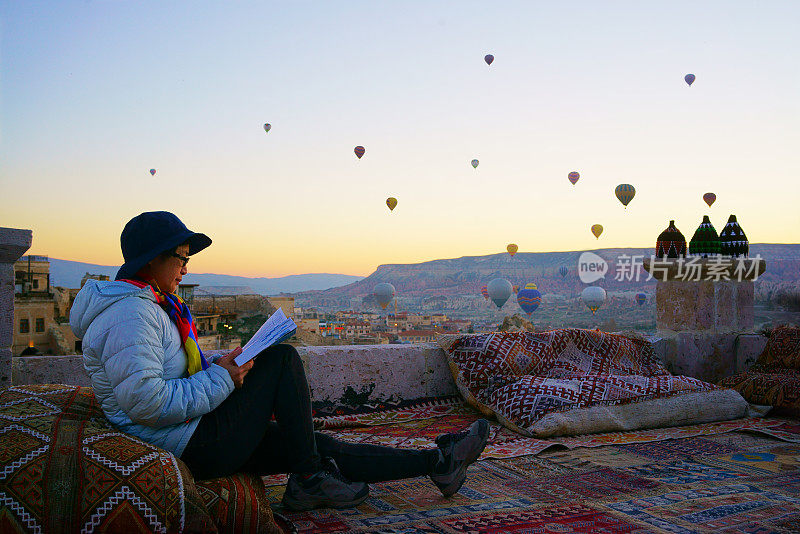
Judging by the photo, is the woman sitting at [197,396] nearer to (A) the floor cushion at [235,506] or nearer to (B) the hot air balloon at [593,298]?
(A) the floor cushion at [235,506]

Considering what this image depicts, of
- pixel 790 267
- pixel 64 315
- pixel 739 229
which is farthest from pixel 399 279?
pixel 739 229

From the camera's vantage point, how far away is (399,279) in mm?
59656

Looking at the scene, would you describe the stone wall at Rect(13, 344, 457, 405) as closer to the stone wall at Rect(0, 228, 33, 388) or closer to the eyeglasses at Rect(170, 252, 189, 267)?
the stone wall at Rect(0, 228, 33, 388)

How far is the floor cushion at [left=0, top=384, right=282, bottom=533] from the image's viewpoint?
1.83 m

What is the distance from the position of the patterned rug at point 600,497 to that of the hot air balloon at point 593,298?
112 feet

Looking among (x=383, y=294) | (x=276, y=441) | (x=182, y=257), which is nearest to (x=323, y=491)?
(x=276, y=441)

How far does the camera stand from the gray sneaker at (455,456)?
2.48m

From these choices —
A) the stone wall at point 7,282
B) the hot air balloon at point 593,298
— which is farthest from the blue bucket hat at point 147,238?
the hot air balloon at point 593,298

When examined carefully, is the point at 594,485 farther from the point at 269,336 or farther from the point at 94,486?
the point at 94,486

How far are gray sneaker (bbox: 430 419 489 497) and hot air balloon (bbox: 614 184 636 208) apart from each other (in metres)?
23.6

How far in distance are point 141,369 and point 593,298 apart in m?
36.7

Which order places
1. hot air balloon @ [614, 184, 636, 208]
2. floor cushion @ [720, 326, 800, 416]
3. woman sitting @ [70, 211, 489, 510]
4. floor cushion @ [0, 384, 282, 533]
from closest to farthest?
floor cushion @ [0, 384, 282, 533] < woman sitting @ [70, 211, 489, 510] < floor cushion @ [720, 326, 800, 416] < hot air balloon @ [614, 184, 636, 208]

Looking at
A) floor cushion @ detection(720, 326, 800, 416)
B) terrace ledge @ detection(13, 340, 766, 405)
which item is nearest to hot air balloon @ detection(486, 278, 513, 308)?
floor cushion @ detection(720, 326, 800, 416)

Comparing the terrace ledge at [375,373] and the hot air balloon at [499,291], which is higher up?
the terrace ledge at [375,373]
